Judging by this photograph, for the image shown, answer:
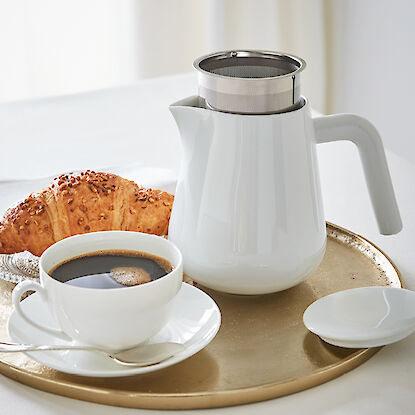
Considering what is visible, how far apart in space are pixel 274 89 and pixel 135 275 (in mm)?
197

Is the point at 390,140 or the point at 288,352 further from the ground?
the point at 288,352

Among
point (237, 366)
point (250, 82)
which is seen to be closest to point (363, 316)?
point (237, 366)

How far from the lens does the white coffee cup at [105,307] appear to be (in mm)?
539

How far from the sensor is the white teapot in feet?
2.02

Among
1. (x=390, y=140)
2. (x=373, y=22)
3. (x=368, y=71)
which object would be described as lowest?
(x=390, y=140)

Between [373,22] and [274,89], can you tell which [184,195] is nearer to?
[274,89]

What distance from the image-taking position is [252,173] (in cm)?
62

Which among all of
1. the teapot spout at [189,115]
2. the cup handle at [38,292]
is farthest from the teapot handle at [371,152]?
the cup handle at [38,292]

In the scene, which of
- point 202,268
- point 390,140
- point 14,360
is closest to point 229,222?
point 202,268

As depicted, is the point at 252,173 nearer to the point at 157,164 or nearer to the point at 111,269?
the point at 111,269

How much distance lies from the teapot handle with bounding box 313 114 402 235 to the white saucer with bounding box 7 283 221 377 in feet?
0.63

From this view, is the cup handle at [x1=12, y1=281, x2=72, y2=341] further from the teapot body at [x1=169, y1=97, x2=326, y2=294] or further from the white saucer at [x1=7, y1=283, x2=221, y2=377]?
the teapot body at [x1=169, y1=97, x2=326, y2=294]

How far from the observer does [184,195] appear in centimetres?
66

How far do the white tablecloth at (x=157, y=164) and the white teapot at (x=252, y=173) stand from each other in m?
0.13
